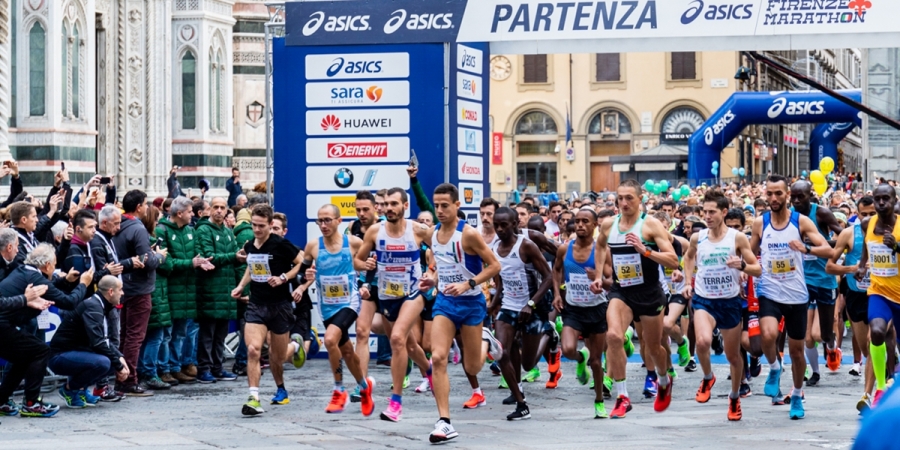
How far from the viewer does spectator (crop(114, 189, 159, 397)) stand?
11.4 meters

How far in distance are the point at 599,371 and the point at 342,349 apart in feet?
6.70

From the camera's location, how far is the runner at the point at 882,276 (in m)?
9.30

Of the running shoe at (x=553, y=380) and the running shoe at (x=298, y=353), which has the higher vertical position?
the running shoe at (x=298, y=353)

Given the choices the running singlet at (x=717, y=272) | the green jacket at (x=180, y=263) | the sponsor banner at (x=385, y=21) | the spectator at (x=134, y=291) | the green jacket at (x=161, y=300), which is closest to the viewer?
the running singlet at (x=717, y=272)

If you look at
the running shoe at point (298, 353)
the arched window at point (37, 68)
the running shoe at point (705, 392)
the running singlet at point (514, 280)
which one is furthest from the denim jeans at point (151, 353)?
the arched window at point (37, 68)

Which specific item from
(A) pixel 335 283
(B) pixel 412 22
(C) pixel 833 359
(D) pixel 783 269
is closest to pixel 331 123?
(B) pixel 412 22

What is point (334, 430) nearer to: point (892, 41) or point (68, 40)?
point (892, 41)

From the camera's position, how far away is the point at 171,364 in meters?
12.4

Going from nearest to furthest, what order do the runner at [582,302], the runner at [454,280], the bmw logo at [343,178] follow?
1. the runner at [454,280]
2. the runner at [582,302]
3. the bmw logo at [343,178]

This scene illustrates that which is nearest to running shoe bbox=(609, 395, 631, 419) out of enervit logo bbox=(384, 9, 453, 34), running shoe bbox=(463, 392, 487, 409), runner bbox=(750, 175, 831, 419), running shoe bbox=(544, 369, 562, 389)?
runner bbox=(750, 175, 831, 419)

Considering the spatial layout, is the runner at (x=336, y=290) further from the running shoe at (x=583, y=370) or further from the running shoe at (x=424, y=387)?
the running shoe at (x=583, y=370)

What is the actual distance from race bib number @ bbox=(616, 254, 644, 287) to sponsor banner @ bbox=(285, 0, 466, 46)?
16.8 feet

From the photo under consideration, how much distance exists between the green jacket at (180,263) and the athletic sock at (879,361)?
620 cm

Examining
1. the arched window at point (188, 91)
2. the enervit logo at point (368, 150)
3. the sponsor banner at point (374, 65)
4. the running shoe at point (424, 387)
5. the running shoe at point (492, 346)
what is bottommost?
the running shoe at point (424, 387)
